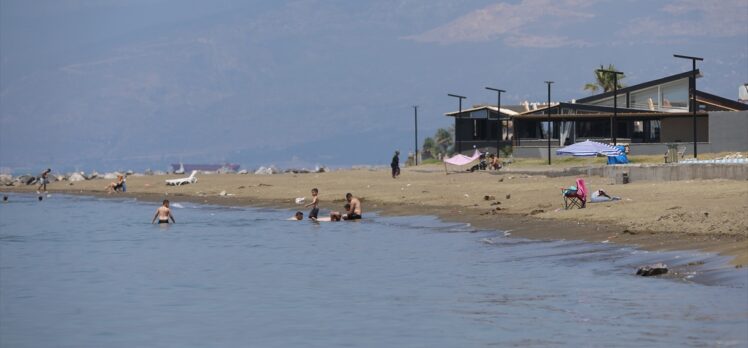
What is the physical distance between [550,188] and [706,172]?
7.00 meters

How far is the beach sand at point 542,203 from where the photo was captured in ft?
95.3

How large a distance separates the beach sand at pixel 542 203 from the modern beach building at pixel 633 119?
17.0m

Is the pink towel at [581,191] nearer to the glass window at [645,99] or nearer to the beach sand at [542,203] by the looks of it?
the beach sand at [542,203]

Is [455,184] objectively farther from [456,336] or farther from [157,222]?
[456,336]

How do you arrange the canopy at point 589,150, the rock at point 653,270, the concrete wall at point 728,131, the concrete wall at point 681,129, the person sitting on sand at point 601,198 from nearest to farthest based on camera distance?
the rock at point 653,270, the person sitting on sand at point 601,198, the canopy at point 589,150, the concrete wall at point 728,131, the concrete wall at point 681,129

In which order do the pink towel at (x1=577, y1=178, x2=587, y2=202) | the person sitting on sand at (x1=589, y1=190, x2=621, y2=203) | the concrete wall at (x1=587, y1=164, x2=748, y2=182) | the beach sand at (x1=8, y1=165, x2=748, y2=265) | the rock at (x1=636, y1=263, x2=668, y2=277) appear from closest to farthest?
the rock at (x1=636, y1=263, x2=668, y2=277)
the beach sand at (x1=8, y1=165, x2=748, y2=265)
the pink towel at (x1=577, y1=178, x2=587, y2=202)
the person sitting on sand at (x1=589, y1=190, x2=621, y2=203)
the concrete wall at (x1=587, y1=164, x2=748, y2=182)

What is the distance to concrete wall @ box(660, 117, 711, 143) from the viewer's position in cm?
8031

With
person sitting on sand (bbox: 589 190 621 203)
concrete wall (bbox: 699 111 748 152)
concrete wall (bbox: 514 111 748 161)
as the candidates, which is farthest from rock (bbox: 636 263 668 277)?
concrete wall (bbox: 699 111 748 152)

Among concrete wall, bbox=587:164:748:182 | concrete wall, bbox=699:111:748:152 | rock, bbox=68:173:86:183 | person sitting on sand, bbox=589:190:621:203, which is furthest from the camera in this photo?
rock, bbox=68:173:86:183

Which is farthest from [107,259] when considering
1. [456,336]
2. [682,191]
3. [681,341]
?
[681,341]

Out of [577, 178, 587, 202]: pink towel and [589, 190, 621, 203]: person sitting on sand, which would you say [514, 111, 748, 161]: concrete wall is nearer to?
[589, 190, 621, 203]: person sitting on sand

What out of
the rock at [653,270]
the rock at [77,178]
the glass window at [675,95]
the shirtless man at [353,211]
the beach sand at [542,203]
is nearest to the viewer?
the rock at [653,270]

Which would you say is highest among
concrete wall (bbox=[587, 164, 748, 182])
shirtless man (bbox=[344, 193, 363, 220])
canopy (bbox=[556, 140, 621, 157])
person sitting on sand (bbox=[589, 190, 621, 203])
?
canopy (bbox=[556, 140, 621, 157])

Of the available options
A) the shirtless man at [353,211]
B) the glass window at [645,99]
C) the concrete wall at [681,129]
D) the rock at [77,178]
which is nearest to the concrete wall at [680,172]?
the shirtless man at [353,211]
